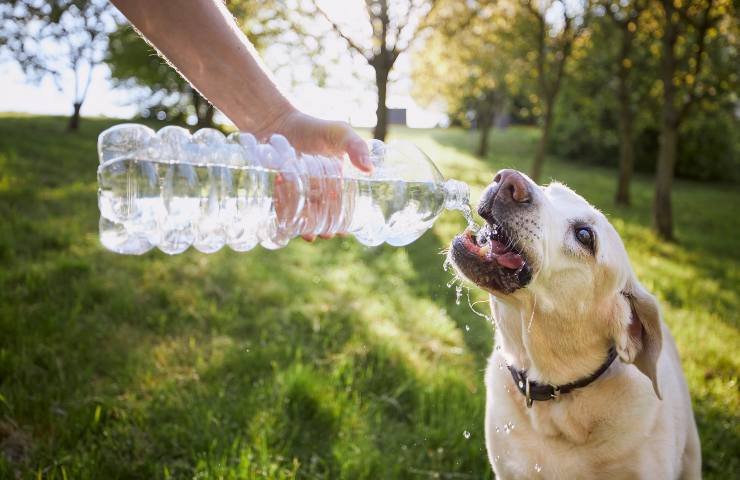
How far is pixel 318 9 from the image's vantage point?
12.4 metres

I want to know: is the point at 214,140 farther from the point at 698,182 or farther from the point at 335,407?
the point at 698,182

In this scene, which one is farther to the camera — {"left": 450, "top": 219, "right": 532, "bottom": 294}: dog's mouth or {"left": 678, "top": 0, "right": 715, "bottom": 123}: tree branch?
{"left": 678, "top": 0, "right": 715, "bottom": 123}: tree branch

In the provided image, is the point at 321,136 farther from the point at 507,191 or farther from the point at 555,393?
the point at 555,393

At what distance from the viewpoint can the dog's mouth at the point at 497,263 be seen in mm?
2352

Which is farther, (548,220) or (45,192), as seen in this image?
(45,192)

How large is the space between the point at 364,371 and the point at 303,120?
6.74ft

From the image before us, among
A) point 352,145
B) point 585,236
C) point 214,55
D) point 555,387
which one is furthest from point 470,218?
point 214,55

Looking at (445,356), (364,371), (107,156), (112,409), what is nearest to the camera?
(107,156)

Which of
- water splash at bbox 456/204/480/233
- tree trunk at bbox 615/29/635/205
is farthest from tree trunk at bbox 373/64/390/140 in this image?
water splash at bbox 456/204/480/233

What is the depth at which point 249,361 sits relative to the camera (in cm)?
382

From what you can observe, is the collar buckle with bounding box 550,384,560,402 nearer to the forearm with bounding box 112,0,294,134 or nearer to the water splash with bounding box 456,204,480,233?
the water splash with bounding box 456,204,480,233

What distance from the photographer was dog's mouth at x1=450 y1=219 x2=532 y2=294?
2352mm

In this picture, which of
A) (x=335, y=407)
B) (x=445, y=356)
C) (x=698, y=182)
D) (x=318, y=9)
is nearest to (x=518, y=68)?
(x=318, y=9)

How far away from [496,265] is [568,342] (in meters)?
0.52
